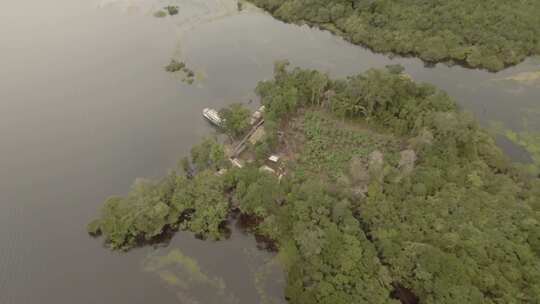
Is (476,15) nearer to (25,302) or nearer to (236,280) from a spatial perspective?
(236,280)

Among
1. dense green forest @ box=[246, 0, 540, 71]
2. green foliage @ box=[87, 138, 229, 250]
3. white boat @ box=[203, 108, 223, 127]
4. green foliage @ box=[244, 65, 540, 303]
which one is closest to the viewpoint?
green foliage @ box=[244, 65, 540, 303]

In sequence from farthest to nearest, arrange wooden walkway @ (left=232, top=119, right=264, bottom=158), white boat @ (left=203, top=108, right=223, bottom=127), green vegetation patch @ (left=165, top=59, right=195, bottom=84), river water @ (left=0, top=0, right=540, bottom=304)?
green vegetation patch @ (left=165, top=59, right=195, bottom=84) < white boat @ (left=203, top=108, right=223, bottom=127) < wooden walkway @ (left=232, top=119, right=264, bottom=158) < river water @ (left=0, top=0, right=540, bottom=304)

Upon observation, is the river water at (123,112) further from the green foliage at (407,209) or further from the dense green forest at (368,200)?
the green foliage at (407,209)

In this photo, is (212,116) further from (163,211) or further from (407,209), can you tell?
(407,209)

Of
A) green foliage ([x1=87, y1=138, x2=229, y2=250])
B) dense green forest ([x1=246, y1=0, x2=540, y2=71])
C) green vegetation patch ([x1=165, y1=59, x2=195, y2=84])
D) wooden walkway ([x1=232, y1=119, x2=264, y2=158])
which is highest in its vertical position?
dense green forest ([x1=246, y1=0, x2=540, y2=71])

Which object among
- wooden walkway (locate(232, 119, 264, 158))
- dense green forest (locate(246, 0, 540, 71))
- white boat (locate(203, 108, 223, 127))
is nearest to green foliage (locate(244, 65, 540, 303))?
wooden walkway (locate(232, 119, 264, 158))

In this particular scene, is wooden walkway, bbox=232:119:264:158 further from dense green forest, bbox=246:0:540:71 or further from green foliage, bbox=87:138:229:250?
dense green forest, bbox=246:0:540:71

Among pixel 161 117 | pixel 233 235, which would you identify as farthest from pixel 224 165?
pixel 161 117
